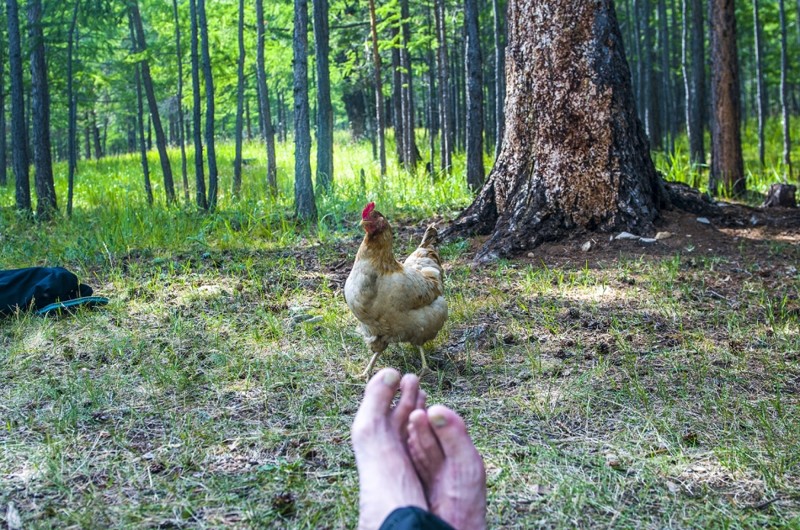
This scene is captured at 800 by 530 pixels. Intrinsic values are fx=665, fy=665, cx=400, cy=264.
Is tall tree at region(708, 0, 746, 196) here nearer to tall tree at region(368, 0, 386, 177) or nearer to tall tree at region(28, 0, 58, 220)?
tall tree at region(368, 0, 386, 177)

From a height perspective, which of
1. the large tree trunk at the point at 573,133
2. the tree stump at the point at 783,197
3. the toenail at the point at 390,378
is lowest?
the toenail at the point at 390,378

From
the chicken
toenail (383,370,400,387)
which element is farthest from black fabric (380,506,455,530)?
the chicken

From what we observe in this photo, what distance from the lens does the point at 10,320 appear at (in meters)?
4.75

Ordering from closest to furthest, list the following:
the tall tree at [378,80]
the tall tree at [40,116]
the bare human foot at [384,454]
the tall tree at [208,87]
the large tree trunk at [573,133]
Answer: the bare human foot at [384,454], the large tree trunk at [573,133], the tall tree at [208,87], the tall tree at [40,116], the tall tree at [378,80]

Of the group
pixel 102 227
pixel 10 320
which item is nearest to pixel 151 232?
pixel 102 227

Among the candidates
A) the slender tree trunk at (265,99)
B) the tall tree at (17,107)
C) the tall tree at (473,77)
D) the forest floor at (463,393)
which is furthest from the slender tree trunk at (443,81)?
the forest floor at (463,393)

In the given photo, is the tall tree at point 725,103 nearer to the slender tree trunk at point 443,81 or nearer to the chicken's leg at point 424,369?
the slender tree trunk at point 443,81

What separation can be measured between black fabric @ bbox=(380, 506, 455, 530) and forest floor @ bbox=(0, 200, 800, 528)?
645 millimetres

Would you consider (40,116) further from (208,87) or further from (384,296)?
(384,296)

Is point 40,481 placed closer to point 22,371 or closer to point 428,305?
point 22,371

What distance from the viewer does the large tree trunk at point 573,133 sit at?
6.17 m

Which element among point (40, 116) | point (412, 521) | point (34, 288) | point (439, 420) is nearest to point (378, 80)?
point (40, 116)

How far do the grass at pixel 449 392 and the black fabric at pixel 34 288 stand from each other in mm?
159

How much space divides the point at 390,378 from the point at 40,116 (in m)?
10.4
